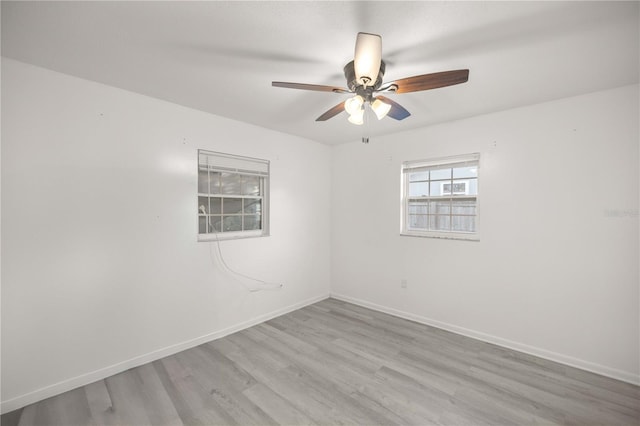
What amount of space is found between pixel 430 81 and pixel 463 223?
83.5 inches

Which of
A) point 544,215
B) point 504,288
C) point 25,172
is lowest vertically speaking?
point 504,288

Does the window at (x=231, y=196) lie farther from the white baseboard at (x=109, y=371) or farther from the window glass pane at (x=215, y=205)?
the white baseboard at (x=109, y=371)

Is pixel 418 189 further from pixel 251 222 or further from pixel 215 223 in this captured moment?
pixel 215 223

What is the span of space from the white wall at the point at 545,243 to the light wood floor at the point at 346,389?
310 mm

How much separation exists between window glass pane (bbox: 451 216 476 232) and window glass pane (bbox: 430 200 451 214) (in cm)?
13

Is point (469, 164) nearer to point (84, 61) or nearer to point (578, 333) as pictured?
point (578, 333)

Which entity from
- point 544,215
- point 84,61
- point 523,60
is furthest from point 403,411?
point 84,61

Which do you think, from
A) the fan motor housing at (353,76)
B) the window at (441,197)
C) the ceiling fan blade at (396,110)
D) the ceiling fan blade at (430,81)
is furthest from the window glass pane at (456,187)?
the fan motor housing at (353,76)

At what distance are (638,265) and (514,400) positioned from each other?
1.57 m

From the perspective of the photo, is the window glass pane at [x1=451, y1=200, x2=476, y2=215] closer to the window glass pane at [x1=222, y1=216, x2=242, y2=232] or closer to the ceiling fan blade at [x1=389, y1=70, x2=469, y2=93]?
the ceiling fan blade at [x1=389, y1=70, x2=469, y2=93]

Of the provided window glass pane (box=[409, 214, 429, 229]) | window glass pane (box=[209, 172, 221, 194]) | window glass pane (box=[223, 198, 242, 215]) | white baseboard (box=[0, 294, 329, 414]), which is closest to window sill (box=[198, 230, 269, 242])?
window glass pane (box=[223, 198, 242, 215])

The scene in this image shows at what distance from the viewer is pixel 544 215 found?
8.71 ft

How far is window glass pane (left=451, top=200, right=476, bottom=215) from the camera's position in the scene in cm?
317

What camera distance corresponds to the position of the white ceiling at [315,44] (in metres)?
1.46
